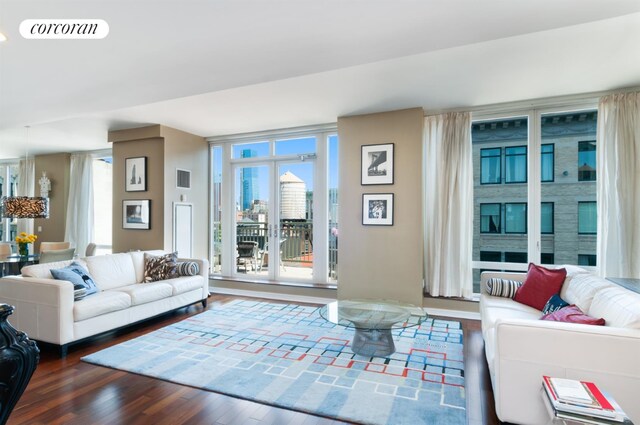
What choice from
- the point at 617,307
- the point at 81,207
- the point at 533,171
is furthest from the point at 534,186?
the point at 81,207

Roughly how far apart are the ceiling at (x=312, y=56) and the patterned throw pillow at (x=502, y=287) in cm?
215

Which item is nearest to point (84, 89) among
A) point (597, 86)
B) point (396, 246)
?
point (396, 246)

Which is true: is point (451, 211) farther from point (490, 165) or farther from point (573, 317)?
point (573, 317)

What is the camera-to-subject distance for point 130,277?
175 inches

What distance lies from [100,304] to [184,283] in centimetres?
116

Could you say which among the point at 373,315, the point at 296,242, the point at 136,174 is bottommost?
the point at 373,315

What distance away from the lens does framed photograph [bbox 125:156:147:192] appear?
559 centimetres

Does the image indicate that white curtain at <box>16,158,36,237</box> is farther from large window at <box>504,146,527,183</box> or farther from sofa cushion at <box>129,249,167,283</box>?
large window at <box>504,146,527,183</box>

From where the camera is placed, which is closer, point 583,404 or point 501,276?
point 583,404

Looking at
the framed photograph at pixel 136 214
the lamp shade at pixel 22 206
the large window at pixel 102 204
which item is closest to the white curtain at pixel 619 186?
the framed photograph at pixel 136 214

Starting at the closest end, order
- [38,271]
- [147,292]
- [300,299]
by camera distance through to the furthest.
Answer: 1. [38,271]
2. [147,292]
3. [300,299]

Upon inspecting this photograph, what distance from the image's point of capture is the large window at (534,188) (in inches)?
165

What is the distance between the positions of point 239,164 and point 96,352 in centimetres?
373

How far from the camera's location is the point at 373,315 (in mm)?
3230
